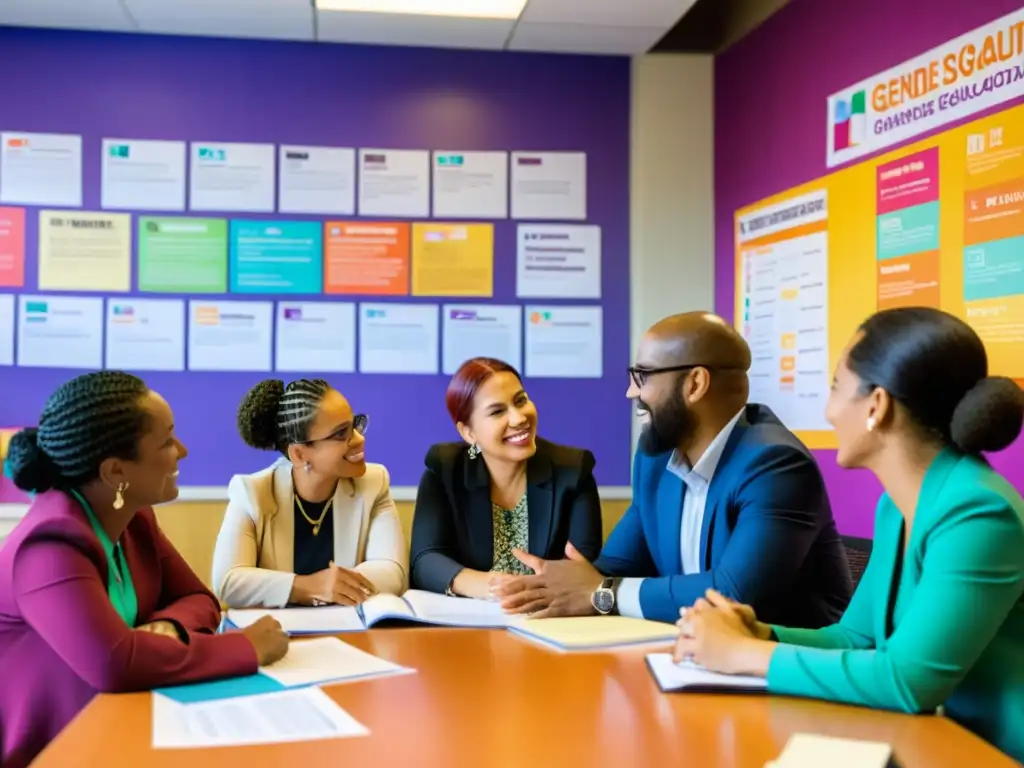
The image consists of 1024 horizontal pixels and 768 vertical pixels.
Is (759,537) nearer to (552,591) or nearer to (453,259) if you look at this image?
(552,591)

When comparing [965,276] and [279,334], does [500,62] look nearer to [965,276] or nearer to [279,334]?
[279,334]

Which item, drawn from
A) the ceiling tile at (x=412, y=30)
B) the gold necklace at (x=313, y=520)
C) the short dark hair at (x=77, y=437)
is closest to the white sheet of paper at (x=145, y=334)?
the ceiling tile at (x=412, y=30)

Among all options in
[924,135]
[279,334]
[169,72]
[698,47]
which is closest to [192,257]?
[279,334]

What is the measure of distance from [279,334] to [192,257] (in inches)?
18.4

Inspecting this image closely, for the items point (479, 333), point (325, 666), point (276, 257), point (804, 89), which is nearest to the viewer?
point (325, 666)

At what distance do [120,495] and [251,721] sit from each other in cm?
60

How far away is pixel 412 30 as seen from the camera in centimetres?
381

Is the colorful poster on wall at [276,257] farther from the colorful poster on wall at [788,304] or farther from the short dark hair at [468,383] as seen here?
the colorful poster on wall at [788,304]

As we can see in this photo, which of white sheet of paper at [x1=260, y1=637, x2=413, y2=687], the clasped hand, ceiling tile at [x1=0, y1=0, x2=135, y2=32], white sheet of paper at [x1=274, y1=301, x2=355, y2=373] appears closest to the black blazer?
the clasped hand

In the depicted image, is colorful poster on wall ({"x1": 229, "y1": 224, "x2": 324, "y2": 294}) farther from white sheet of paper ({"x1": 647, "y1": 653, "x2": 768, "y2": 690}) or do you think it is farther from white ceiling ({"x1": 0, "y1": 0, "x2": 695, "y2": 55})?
white sheet of paper ({"x1": 647, "y1": 653, "x2": 768, "y2": 690})

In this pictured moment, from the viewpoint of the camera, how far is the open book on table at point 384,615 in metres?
1.88

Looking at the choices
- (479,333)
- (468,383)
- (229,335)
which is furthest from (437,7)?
(468,383)

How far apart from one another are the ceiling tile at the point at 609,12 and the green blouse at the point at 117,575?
102 inches

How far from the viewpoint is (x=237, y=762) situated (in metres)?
1.11
